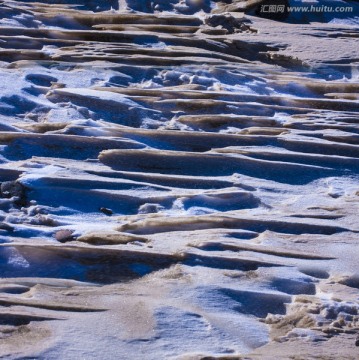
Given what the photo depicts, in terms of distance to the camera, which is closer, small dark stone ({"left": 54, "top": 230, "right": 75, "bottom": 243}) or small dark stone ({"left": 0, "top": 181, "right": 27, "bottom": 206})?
small dark stone ({"left": 54, "top": 230, "right": 75, "bottom": 243})

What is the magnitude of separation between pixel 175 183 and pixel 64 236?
0.52 metres

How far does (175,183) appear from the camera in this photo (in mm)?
2557

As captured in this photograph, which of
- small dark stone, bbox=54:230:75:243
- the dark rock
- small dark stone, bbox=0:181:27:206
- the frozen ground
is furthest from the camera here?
the dark rock

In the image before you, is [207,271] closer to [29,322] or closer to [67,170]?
[29,322]

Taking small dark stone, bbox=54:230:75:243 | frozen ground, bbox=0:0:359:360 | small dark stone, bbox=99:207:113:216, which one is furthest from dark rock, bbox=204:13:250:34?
small dark stone, bbox=54:230:75:243

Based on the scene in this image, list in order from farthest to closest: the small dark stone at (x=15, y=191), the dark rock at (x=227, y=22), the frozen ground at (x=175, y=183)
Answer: the dark rock at (x=227, y=22) < the small dark stone at (x=15, y=191) < the frozen ground at (x=175, y=183)

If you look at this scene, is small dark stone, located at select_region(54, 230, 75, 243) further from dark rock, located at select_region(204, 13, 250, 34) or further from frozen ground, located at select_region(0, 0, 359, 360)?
dark rock, located at select_region(204, 13, 250, 34)


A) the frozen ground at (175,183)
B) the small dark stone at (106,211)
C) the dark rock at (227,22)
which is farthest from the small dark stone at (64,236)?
the dark rock at (227,22)

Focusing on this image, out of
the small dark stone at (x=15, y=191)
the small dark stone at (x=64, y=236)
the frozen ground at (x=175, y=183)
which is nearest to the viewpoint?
the frozen ground at (x=175, y=183)

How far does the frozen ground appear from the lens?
181 cm

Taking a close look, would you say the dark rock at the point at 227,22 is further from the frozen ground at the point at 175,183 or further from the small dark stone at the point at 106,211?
the small dark stone at the point at 106,211

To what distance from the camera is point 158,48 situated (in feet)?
12.1

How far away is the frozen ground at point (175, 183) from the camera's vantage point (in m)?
1.81

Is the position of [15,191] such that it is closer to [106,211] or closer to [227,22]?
[106,211]
